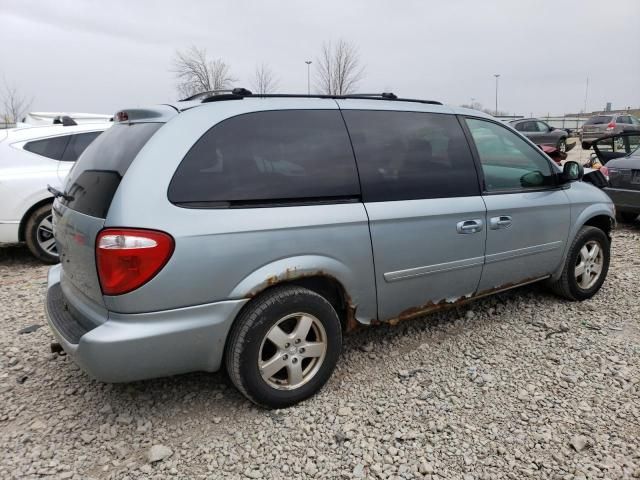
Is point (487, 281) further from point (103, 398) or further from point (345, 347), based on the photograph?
point (103, 398)

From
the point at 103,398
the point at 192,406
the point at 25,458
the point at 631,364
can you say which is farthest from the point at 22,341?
the point at 631,364

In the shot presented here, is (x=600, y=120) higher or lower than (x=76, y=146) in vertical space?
higher

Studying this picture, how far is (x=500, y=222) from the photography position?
3381 millimetres

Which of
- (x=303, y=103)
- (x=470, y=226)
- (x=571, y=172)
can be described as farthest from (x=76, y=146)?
(x=571, y=172)

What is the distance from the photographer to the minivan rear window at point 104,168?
7.73ft

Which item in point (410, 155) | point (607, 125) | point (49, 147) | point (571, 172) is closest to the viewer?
point (410, 155)

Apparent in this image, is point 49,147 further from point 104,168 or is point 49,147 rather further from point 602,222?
point 602,222

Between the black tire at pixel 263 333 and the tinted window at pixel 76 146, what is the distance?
4378 millimetres

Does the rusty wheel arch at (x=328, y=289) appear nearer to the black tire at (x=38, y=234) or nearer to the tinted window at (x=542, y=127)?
the black tire at (x=38, y=234)

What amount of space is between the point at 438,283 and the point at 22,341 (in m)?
3.06

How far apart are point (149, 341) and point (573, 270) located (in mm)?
3508

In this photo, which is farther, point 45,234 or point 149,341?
point 45,234

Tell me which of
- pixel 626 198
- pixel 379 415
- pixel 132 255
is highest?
pixel 132 255

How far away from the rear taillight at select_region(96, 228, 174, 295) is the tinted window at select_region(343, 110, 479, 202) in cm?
121
